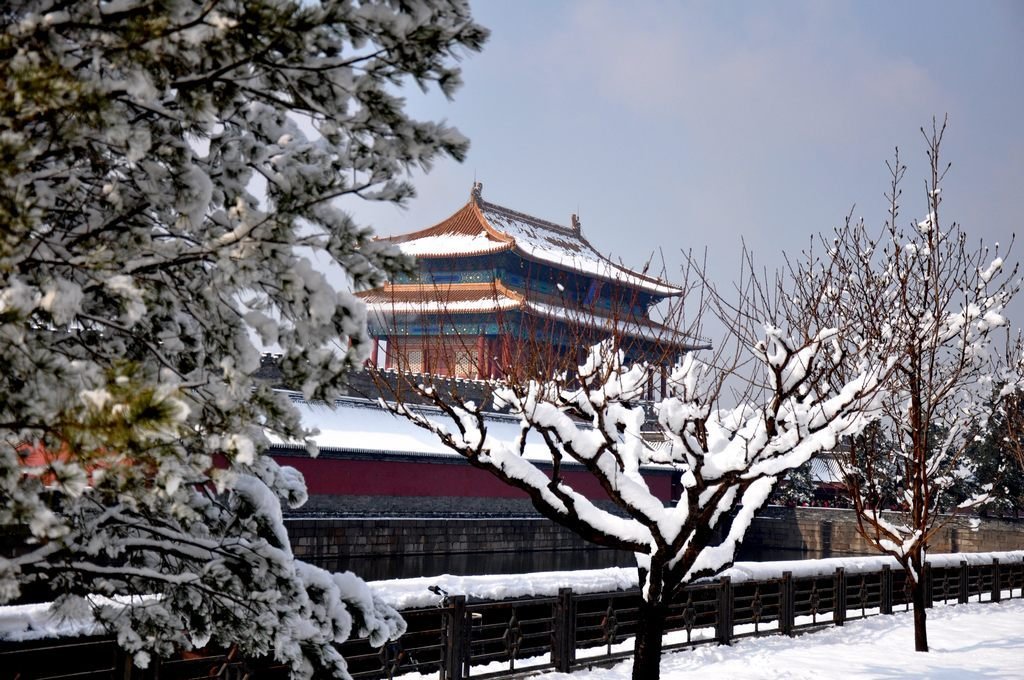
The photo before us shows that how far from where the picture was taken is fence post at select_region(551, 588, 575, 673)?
823cm

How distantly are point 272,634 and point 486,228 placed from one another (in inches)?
1176

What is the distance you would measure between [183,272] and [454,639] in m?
5.19

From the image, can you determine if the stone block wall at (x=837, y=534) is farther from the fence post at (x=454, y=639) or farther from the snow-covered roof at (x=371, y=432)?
the fence post at (x=454, y=639)

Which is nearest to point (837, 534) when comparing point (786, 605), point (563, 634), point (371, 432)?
point (371, 432)

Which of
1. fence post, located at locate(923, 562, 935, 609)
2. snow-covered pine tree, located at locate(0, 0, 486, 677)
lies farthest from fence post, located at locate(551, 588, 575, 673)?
fence post, located at locate(923, 562, 935, 609)

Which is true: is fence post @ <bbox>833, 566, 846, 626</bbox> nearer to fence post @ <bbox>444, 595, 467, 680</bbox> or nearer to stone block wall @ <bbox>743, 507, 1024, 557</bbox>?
fence post @ <bbox>444, 595, 467, 680</bbox>

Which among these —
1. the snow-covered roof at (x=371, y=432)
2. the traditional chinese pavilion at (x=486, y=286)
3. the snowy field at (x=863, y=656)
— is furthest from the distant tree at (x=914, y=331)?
the traditional chinese pavilion at (x=486, y=286)

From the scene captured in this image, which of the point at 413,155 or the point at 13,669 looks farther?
the point at 13,669

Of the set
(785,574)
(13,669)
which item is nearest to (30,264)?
(13,669)

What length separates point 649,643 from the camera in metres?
6.86

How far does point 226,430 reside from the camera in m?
2.72

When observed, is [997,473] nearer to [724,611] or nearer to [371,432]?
[371,432]

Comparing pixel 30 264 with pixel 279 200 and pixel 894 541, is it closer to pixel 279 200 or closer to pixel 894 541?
pixel 279 200

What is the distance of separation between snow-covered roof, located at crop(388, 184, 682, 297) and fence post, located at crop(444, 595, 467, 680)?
2401cm
